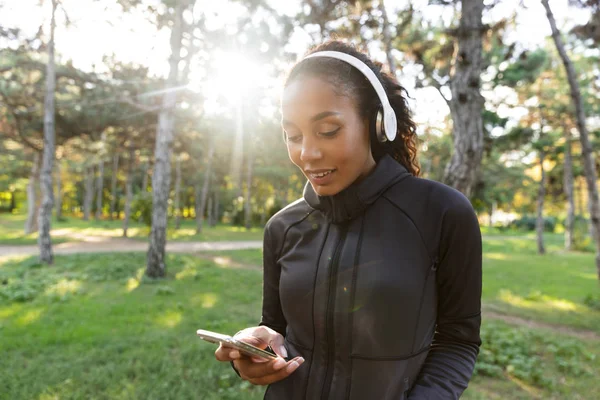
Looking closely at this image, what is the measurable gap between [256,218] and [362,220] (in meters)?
34.8

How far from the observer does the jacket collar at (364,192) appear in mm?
1394

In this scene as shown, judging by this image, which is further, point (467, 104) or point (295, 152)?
point (467, 104)

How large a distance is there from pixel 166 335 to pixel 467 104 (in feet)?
19.1

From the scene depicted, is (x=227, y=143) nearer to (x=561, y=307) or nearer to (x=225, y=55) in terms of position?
(x=225, y=55)

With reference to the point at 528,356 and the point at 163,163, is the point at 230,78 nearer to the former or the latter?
the point at 163,163

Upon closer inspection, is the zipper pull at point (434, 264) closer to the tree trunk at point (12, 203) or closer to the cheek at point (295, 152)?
the cheek at point (295, 152)

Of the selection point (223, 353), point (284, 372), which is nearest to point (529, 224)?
point (284, 372)

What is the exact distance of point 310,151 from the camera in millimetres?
1355

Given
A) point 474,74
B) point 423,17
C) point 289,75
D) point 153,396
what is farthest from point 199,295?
point 289,75

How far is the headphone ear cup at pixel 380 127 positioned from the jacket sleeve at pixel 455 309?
346mm

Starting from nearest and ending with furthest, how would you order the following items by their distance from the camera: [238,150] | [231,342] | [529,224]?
[231,342], [238,150], [529,224]

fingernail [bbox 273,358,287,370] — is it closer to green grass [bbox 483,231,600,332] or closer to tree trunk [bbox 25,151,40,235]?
green grass [bbox 483,231,600,332]

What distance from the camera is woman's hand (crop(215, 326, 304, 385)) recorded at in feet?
4.19

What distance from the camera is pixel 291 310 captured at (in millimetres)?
1491
